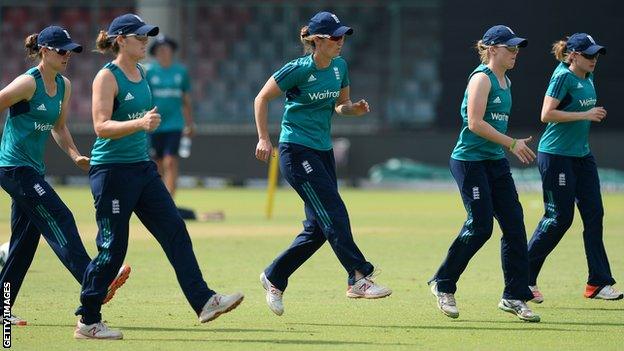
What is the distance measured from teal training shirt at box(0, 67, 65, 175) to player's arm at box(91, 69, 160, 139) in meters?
0.73

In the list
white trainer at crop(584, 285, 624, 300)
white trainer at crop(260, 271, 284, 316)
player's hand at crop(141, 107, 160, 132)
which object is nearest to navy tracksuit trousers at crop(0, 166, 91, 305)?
player's hand at crop(141, 107, 160, 132)

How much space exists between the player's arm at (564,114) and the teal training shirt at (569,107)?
6 centimetres

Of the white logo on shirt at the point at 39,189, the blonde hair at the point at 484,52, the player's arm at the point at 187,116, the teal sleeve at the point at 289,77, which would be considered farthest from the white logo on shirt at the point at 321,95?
the player's arm at the point at 187,116

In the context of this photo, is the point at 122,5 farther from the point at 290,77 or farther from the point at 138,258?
Result: the point at 290,77

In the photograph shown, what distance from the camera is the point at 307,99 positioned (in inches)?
393

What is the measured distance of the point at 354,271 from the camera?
383 inches

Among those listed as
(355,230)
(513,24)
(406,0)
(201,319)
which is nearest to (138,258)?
(355,230)

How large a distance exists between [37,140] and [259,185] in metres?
17.8

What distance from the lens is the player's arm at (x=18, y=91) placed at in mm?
9281

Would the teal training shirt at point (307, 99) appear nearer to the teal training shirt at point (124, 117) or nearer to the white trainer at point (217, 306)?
the teal training shirt at point (124, 117)

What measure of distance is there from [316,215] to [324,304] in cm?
111

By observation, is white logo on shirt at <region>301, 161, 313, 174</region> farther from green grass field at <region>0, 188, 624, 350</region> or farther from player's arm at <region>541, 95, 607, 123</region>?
player's arm at <region>541, 95, 607, 123</region>

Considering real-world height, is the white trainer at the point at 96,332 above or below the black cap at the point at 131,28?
below

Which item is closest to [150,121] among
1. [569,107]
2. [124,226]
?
[124,226]
